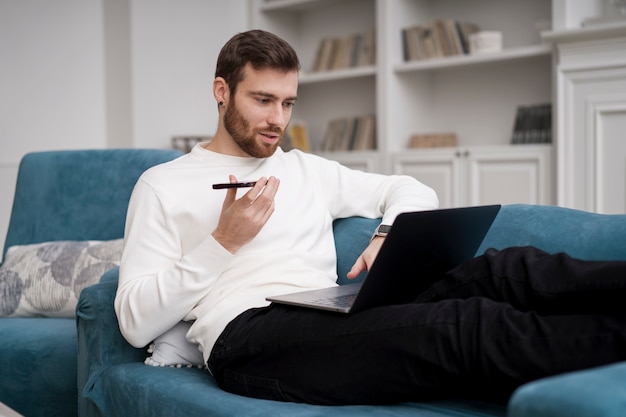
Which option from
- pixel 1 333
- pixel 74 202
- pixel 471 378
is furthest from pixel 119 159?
pixel 471 378

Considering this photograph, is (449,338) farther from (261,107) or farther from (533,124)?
(533,124)

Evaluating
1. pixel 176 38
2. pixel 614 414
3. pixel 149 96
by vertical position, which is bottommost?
pixel 614 414

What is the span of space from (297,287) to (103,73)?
349 cm

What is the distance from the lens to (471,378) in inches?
50.9

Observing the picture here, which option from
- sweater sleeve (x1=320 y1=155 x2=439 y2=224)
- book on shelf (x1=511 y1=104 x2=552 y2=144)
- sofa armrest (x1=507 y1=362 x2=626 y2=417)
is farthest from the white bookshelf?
sofa armrest (x1=507 y1=362 x2=626 y2=417)

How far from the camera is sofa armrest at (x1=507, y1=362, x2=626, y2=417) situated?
2.98 feet

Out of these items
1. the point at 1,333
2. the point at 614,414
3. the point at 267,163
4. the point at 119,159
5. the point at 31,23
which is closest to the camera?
the point at 614,414

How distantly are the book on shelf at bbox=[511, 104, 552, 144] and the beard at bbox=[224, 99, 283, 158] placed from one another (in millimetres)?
2594

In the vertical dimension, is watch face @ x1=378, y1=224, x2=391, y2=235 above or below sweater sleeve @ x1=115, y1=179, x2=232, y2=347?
above

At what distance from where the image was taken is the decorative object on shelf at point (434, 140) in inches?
181

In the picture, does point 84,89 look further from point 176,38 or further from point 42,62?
point 176,38

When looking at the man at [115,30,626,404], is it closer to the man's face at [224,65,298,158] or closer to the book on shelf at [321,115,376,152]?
the man's face at [224,65,298,158]

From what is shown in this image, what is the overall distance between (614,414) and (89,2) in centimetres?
451

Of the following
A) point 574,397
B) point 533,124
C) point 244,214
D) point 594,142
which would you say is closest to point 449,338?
point 574,397
